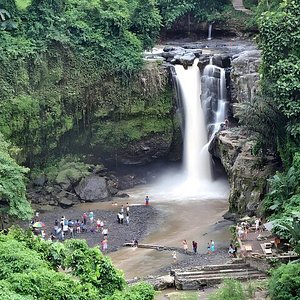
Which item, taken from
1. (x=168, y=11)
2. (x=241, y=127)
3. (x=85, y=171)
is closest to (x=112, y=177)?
(x=85, y=171)

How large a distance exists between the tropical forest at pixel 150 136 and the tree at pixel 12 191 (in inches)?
2.5

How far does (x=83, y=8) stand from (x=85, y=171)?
10175 millimetres

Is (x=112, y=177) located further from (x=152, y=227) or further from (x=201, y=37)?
(x=201, y=37)

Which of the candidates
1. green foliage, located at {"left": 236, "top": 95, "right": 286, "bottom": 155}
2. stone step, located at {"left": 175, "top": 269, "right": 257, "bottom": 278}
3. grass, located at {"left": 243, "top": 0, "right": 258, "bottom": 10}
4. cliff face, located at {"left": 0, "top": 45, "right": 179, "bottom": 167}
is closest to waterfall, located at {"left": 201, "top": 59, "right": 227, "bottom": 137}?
cliff face, located at {"left": 0, "top": 45, "right": 179, "bottom": 167}

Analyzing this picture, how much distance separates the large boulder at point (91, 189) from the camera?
4102 centimetres

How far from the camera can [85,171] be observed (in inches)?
1673

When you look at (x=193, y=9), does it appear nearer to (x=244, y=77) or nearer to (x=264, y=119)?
(x=244, y=77)

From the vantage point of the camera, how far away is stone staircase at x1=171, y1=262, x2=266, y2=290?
26688 mm

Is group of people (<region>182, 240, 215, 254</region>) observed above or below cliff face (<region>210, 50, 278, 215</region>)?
below

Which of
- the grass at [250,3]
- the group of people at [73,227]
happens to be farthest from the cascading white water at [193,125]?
→ the grass at [250,3]

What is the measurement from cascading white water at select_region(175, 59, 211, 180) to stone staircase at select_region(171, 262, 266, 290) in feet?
52.1

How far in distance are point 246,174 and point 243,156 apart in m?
1.25

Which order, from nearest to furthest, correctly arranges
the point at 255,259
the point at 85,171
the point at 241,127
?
the point at 255,259, the point at 241,127, the point at 85,171

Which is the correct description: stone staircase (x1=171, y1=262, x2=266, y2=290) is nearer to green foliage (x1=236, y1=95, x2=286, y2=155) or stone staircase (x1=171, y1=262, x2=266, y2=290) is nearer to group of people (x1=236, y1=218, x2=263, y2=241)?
group of people (x1=236, y1=218, x2=263, y2=241)
